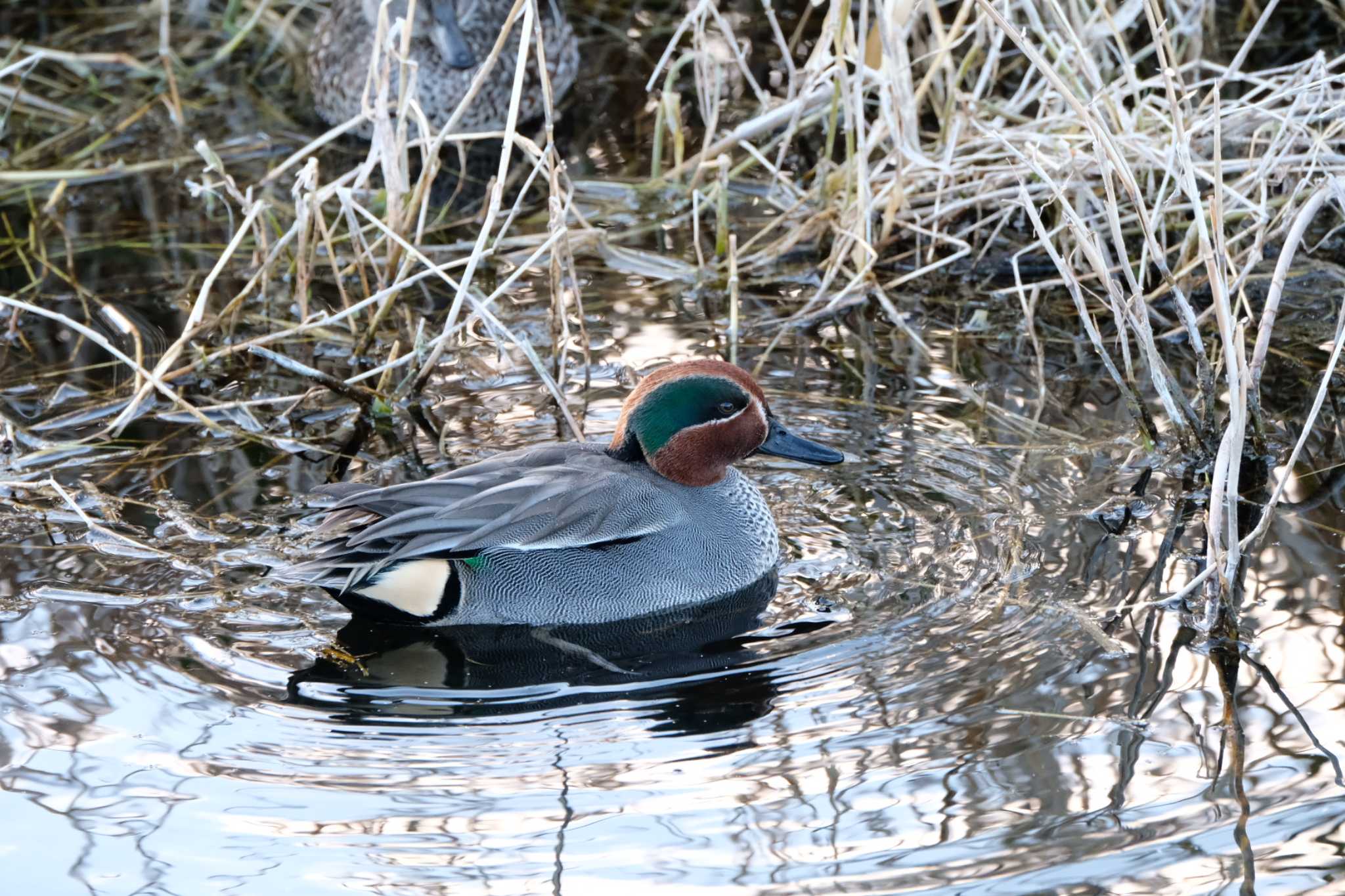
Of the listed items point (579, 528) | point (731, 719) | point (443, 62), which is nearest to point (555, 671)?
point (579, 528)

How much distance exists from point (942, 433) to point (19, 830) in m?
2.65

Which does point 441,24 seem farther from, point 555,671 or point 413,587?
point 555,671

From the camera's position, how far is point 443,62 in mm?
7387

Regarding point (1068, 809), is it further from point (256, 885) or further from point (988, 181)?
point (988, 181)

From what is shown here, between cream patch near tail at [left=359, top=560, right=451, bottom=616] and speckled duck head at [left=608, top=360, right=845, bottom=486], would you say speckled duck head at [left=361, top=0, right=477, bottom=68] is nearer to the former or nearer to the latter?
speckled duck head at [left=608, top=360, right=845, bottom=486]

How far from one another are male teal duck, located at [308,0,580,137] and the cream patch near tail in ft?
12.1

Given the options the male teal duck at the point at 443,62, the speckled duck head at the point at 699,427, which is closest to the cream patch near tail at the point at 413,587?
the speckled duck head at the point at 699,427

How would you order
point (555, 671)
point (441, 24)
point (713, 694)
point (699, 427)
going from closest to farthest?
point (713, 694)
point (555, 671)
point (699, 427)
point (441, 24)

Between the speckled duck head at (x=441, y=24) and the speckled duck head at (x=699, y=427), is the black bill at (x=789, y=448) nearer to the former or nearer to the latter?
the speckled duck head at (x=699, y=427)

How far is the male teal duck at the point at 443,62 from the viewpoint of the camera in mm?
7277

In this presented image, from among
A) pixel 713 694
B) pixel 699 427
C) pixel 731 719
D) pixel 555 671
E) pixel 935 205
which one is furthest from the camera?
pixel 935 205

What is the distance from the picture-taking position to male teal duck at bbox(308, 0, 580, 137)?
728 cm

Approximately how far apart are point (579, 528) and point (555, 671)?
1.18ft

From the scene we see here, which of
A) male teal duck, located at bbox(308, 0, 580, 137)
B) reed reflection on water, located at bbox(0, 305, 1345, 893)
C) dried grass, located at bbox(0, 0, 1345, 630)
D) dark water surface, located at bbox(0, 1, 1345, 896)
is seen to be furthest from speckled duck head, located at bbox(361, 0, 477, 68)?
reed reflection on water, located at bbox(0, 305, 1345, 893)
